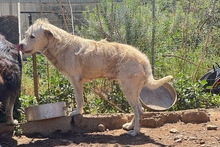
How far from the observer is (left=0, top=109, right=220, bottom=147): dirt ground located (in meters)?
5.90

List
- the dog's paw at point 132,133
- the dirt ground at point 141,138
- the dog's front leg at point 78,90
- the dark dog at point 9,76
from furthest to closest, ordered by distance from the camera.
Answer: the dog's front leg at point 78,90, the dog's paw at point 132,133, the dirt ground at point 141,138, the dark dog at point 9,76

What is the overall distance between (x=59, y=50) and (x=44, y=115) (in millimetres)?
1006

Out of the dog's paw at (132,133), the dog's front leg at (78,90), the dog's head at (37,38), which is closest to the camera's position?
the dog's head at (37,38)

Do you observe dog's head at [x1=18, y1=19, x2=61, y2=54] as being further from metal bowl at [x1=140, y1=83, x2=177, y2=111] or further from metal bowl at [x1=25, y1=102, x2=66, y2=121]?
metal bowl at [x1=140, y1=83, x2=177, y2=111]

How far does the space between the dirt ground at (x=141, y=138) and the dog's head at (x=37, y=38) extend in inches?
52.6

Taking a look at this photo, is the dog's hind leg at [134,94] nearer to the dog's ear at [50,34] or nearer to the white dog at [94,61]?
the white dog at [94,61]

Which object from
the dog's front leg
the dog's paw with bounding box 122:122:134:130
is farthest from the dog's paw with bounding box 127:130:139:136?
the dog's front leg

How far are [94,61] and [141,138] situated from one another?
1.36m

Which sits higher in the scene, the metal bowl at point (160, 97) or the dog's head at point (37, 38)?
the dog's head at point (37, 38)

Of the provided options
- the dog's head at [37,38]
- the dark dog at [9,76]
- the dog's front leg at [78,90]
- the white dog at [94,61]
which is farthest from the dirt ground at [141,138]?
the dog's head at [37,38]

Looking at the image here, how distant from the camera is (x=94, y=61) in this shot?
20.9ft

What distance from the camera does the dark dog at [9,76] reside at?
565cm

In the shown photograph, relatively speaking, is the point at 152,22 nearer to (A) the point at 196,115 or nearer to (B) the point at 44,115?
(A) the point at 196,115

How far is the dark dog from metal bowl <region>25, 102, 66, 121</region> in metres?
0.25
